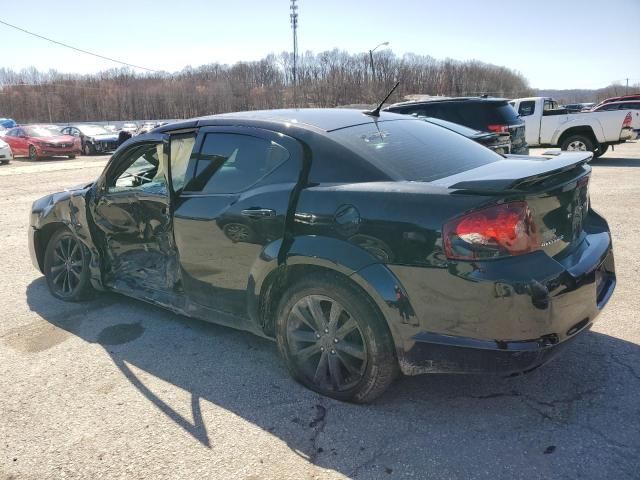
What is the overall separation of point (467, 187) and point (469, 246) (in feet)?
0.97

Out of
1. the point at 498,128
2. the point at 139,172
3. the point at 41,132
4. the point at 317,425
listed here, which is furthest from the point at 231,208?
the point at 41,132

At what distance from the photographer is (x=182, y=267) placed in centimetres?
368

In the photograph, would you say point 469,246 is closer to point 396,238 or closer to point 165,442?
point 396,238

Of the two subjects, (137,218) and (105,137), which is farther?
(105,137)

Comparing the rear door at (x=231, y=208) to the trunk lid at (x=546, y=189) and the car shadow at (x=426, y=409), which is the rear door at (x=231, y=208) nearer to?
the car shadow at (x=426, y=409)

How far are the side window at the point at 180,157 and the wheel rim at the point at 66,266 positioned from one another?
1.49 meters

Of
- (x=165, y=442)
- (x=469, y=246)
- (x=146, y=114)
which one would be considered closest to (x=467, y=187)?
(x=469, y=246)

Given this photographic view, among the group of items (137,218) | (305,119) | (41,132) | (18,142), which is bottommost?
(137,218)

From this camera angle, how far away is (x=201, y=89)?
10225 cm

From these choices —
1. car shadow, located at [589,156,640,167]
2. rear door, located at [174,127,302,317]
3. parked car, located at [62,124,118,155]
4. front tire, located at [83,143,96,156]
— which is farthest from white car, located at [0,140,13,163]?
car shadow, located at [589,156,640,167]

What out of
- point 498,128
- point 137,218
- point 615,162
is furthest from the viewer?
point 615,162

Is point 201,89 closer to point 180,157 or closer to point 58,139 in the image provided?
point 58,139

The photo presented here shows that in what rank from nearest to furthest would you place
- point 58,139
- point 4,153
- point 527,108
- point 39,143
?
point 527,108 < point 4,153 < point 39,143 < point 58,139

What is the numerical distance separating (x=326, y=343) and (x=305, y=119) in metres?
1.45
